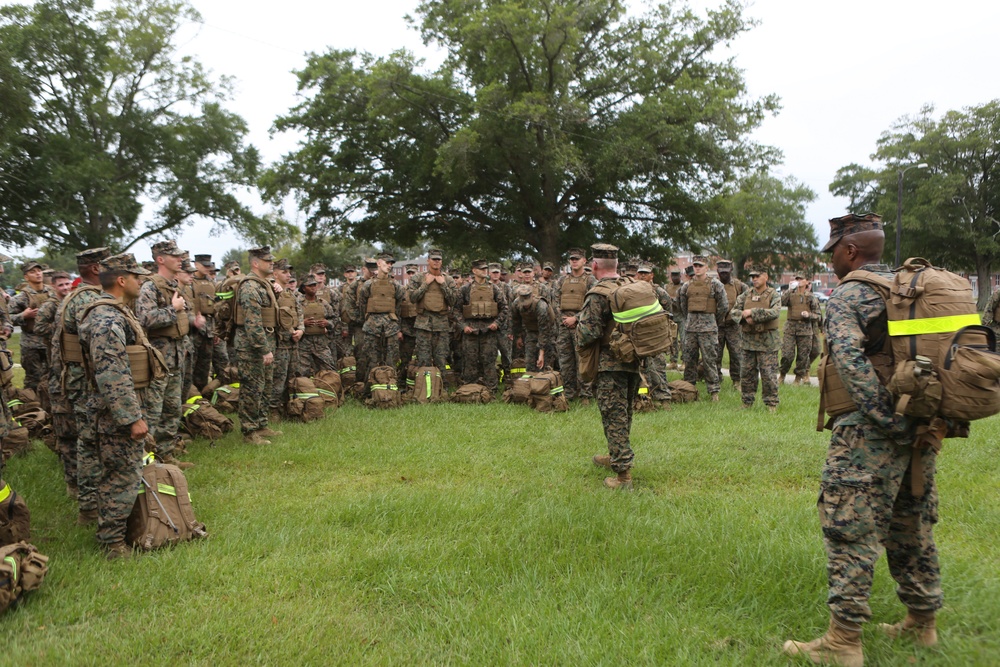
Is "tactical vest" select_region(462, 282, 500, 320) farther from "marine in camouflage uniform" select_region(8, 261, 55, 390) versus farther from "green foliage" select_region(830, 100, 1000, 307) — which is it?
"green foliage" select_region(830, 100, 1000, 307)

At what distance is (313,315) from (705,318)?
6.66 meters

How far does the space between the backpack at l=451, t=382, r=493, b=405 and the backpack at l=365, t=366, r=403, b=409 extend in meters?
0.93

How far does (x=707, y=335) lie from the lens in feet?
35.3

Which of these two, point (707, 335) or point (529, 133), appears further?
point (529, 133)

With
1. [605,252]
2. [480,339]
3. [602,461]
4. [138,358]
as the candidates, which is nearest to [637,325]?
[605,252]

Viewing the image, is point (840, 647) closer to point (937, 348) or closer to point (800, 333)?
point (937, 348)

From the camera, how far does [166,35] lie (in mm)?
31828

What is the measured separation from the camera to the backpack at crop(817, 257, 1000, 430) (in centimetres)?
279

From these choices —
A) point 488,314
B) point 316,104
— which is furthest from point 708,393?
point 316,104

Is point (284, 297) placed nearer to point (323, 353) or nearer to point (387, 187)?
point (323, 353)

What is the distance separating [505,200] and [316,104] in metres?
9.35

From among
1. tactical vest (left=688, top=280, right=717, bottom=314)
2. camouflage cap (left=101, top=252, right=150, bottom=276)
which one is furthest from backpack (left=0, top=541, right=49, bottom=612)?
tactical vest (left=688, top=280, right=717, bottom=314)

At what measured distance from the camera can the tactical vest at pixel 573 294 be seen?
9883 millimetres

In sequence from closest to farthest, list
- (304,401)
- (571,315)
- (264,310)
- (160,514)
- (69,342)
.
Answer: (160,514) < (69,342) < (264,310) < (304,401) < (571,315)
